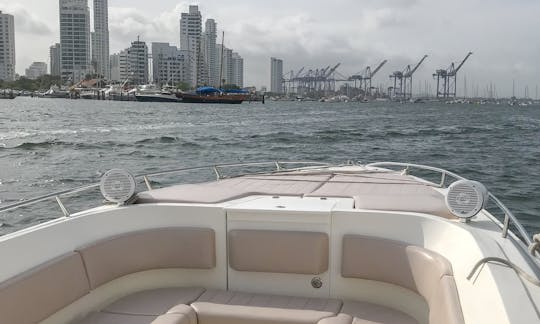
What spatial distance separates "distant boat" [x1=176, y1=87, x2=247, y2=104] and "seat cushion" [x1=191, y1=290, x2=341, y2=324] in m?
76.2

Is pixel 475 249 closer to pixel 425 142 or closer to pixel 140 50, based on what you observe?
pixel 425 142

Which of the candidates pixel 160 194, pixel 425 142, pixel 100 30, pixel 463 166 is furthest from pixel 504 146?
pixel 100 30

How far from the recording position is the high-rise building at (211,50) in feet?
475

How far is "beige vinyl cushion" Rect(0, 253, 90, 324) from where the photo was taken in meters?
2.57

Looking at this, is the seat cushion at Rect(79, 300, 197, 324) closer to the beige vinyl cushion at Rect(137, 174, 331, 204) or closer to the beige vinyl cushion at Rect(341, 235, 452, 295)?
the beige vinyl cushion at Rect(137, 174, 331, 204)

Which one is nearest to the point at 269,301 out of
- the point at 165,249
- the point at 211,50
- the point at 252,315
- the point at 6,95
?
the point at 252,315

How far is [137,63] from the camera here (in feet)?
438

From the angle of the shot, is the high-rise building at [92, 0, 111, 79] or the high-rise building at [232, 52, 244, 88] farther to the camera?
the high-rise building at [232, 52, 244, 88]

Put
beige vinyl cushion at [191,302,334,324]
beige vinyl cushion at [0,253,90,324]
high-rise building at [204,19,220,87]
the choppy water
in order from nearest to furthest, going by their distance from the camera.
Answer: beige vinyl cushion at [0,253,90,324] < beige vinyl cushion at [191,302,334,324] < the choppy water < high-rise building at [204,19,220,87]

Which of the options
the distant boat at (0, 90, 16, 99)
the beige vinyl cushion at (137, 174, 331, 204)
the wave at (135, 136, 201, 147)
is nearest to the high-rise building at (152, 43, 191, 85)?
the distant boat at (0, 90, 16, 99)

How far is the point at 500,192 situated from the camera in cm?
1216

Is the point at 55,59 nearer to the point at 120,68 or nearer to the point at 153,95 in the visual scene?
the point at 120,68

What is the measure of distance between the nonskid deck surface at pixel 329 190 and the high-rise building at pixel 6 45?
16899 cm

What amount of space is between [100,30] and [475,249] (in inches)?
7038
